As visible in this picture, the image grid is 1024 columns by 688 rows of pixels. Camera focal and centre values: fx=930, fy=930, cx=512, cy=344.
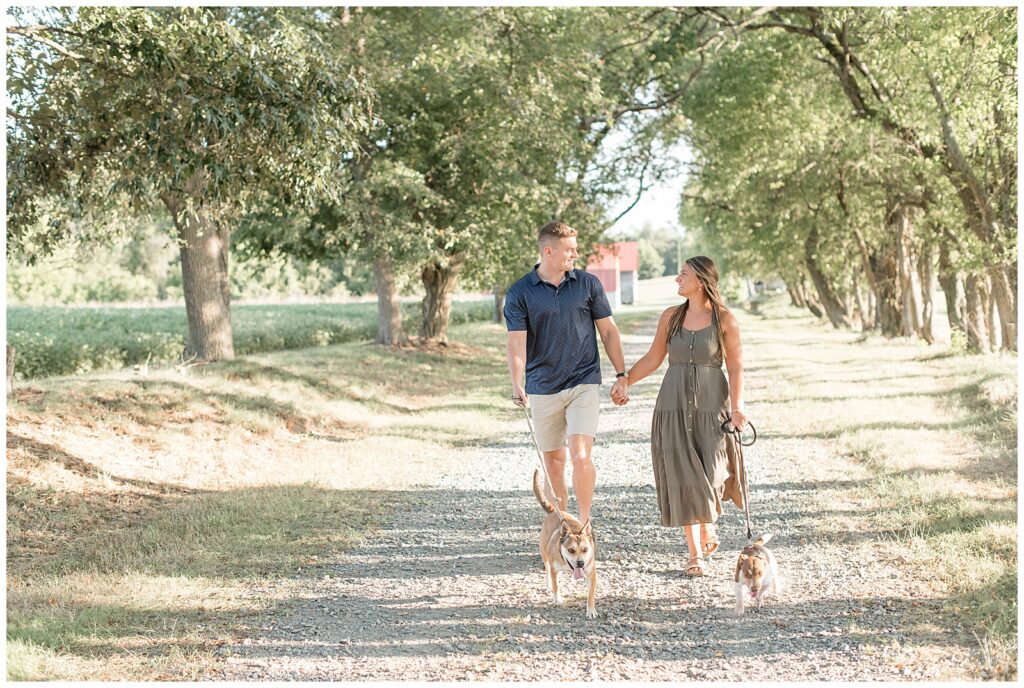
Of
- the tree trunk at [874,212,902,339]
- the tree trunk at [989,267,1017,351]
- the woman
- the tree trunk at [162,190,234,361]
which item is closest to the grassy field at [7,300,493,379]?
the tree trunk at [162,190,234,361]

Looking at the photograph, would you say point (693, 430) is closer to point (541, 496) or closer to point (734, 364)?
point (734, 364)

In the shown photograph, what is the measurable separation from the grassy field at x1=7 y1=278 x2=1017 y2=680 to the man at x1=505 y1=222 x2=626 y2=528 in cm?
205

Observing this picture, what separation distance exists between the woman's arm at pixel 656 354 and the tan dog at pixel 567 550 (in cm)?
115

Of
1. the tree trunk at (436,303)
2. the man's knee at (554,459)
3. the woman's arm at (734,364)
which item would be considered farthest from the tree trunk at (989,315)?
the man's knee at (554,459)

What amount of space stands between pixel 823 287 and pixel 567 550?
117ft

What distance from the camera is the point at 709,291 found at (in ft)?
19.7

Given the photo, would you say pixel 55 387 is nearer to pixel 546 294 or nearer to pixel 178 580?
pixel 178 580

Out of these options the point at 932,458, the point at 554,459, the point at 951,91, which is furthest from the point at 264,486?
the point at 951,91

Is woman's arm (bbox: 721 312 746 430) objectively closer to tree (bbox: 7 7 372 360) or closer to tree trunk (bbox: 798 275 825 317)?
tree (bbox: 7 7 372 360)

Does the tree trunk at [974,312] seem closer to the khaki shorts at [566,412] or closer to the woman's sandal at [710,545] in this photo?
the woman's sandal at [710,545]

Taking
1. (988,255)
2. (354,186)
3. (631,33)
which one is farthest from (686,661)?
(631,33)

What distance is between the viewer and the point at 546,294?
20.2ft

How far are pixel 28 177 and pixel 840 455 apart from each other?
9016mm

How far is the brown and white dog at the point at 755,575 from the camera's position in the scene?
17.4 feet
